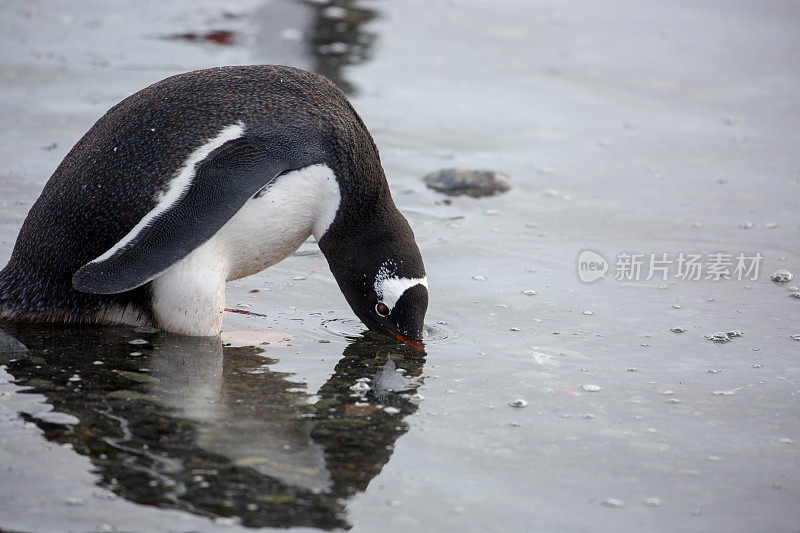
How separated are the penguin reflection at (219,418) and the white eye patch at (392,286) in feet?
0.63

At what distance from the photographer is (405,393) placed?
3.34m

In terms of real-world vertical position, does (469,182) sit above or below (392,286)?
above

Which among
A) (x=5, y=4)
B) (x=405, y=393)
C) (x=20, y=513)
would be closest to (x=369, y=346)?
(x=405, y=393)

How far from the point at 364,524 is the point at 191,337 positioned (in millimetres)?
1432

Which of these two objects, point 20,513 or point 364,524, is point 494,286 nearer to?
point 364,524

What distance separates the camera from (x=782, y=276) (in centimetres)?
461

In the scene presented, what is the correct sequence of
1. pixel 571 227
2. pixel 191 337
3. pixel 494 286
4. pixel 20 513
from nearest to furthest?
1. pixel 20 513
2. pixel 191 337
3. pixel 494 286
4. pixel 571 227

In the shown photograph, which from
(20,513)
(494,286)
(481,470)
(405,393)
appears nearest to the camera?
(20,513)

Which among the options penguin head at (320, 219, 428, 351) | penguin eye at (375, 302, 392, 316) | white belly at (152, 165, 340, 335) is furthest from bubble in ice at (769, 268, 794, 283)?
white belly at (152, 165, 340, 335)

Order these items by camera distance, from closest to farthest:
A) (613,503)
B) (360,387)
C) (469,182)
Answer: (613,503), (360,387), (469,182)

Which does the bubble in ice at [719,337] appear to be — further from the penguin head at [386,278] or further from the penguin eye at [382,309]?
the penguin eye at [382,309]

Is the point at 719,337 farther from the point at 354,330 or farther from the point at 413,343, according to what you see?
the point at 354,330

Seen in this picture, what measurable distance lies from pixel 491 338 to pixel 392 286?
1.51 feet

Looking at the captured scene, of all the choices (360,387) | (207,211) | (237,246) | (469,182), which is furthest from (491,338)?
(469,182)
